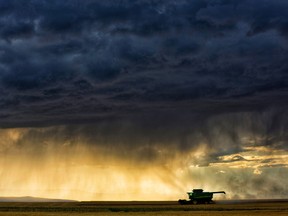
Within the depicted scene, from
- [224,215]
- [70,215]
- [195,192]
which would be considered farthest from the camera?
[195,192]

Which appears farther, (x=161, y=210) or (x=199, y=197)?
(x=199, y=197)

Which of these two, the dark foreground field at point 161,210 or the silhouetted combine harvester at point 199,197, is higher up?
the silhouetted combine harvester at point 199,197

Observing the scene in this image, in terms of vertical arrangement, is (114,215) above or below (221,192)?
below

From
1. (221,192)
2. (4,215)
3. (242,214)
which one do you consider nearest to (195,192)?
(221,192)

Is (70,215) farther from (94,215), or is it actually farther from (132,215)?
(132,215)

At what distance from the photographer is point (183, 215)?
72.9m

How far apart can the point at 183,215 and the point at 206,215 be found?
11.9 feet

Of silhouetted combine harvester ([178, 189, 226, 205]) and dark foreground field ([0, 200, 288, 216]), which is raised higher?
silhouetted combine harvester ([178, 189, 226, 205])

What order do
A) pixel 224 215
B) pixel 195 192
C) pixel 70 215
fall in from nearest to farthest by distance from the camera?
pixel 224 215 < pixel 70 215 < pixel 195 192

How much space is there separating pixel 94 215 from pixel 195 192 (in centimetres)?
6253

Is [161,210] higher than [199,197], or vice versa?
[199,197]

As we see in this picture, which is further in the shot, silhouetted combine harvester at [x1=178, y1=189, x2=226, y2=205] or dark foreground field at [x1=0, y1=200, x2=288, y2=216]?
silhouetted combine harvester at [x1=178, y1=189, x2=226, y2=205]

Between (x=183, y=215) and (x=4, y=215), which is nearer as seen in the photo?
(x=183, y=215)

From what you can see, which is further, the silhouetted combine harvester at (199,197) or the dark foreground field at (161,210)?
the silhouetted combine harvester at (199,197)
